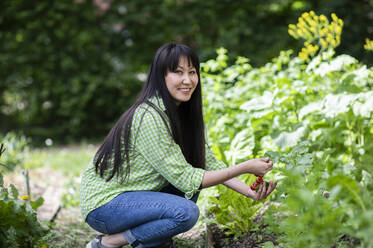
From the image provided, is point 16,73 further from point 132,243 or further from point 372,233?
point 372,233

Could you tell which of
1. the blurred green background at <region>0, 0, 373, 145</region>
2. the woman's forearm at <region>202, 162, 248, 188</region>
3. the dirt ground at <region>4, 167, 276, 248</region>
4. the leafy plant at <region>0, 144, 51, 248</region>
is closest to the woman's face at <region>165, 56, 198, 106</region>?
the woman's forearm at <region>202, 162, 248, 188</region>

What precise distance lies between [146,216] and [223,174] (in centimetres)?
40

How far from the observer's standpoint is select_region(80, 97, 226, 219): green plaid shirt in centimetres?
197

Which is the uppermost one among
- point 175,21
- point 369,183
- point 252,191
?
point 175,21

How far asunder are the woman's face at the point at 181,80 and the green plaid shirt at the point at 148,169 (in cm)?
9

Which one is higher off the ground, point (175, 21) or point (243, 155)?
point (175, 21)

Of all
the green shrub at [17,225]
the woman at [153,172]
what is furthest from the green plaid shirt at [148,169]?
the green shrub at [17,225]

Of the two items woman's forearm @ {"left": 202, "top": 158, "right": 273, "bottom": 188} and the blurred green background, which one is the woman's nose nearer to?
woman's forearm @ {"left": 202, "top": 158, "right": 273, "bottom": 188}

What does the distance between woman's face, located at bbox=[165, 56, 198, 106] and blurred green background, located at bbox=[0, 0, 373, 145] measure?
4190mm

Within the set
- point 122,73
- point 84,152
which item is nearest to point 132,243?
point 84,152

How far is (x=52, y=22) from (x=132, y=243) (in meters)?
5.08

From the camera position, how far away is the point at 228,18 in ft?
21.3

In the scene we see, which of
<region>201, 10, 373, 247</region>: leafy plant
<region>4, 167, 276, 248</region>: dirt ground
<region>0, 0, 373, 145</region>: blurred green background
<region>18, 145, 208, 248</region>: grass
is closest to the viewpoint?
<region>4, 167, 276, 248</region>: dirt ground

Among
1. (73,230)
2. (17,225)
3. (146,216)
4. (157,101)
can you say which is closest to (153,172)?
(146,216)
